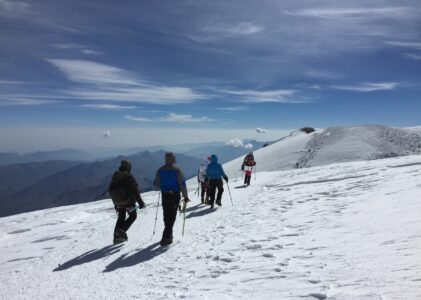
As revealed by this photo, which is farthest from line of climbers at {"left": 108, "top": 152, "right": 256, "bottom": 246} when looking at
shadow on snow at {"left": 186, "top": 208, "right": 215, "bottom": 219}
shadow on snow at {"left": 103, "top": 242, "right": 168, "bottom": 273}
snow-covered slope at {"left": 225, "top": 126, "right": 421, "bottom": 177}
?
snow-covered slope at {"left": 225, "top": 126, "right": 421, "bottom": 177}

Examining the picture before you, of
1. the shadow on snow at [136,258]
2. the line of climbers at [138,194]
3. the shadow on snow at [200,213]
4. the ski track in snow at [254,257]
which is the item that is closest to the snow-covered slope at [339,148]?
the shadow on snow at [200,213]

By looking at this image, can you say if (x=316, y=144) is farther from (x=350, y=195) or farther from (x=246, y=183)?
(x=350, y=195)

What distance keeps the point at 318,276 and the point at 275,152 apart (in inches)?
2330

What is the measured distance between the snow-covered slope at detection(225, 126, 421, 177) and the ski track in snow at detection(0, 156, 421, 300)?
37.5 meters

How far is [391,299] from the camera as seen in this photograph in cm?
407

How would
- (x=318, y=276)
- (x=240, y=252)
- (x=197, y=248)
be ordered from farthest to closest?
(x=197, y=248) < (x=240, y=252) < (x=318, y=276)

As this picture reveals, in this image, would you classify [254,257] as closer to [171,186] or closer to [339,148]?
[171,186]

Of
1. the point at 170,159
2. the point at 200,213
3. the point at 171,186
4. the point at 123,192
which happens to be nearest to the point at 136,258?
the point at 171,186

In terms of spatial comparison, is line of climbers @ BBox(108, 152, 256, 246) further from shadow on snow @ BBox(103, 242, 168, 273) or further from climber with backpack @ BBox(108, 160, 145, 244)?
shadow on snow @ BBox(103, 242, 168, 273)

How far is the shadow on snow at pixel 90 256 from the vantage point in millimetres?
8906

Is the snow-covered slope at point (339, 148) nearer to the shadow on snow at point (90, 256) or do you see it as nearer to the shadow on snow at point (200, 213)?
the shadow on snow at point (200, 213)

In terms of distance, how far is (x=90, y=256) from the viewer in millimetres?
9586

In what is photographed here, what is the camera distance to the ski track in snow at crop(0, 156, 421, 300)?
17.1ft

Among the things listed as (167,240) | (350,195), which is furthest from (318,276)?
(350,195)
